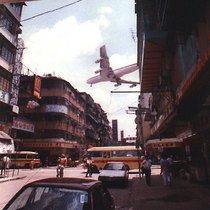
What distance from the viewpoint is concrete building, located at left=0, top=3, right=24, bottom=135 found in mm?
19606

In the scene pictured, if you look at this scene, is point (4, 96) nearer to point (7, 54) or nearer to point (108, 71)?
point (7, 54)

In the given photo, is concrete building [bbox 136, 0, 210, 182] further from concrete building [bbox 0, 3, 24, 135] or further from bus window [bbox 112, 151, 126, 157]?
concrete building [bbox 0, 3, 24, 135]

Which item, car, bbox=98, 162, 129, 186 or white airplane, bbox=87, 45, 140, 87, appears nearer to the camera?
car, bbox=98, 162, 129, 186

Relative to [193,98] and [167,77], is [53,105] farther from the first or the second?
[193,98]

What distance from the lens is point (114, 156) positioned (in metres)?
22.2

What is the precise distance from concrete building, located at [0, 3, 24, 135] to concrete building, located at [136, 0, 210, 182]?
47.2ft

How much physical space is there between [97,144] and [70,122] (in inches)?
1281

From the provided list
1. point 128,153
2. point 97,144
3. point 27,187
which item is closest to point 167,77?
point 128,153

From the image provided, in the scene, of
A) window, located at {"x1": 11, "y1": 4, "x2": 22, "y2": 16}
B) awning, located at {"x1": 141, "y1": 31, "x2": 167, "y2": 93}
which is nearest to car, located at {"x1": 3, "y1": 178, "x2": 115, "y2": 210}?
awning, located at {"x1": 141, "y1": 31, "x2": 167, "y2": 93}

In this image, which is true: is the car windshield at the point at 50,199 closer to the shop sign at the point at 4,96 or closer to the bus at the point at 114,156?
the shop sign at the point at 4,96

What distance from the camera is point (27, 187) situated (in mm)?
3406

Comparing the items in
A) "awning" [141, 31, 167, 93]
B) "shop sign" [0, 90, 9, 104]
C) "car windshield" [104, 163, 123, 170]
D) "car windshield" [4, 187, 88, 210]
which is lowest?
"car windshield" [104, 163, 123, 170]

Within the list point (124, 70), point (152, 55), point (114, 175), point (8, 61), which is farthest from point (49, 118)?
point (152, 55)

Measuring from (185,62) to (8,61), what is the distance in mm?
18828
